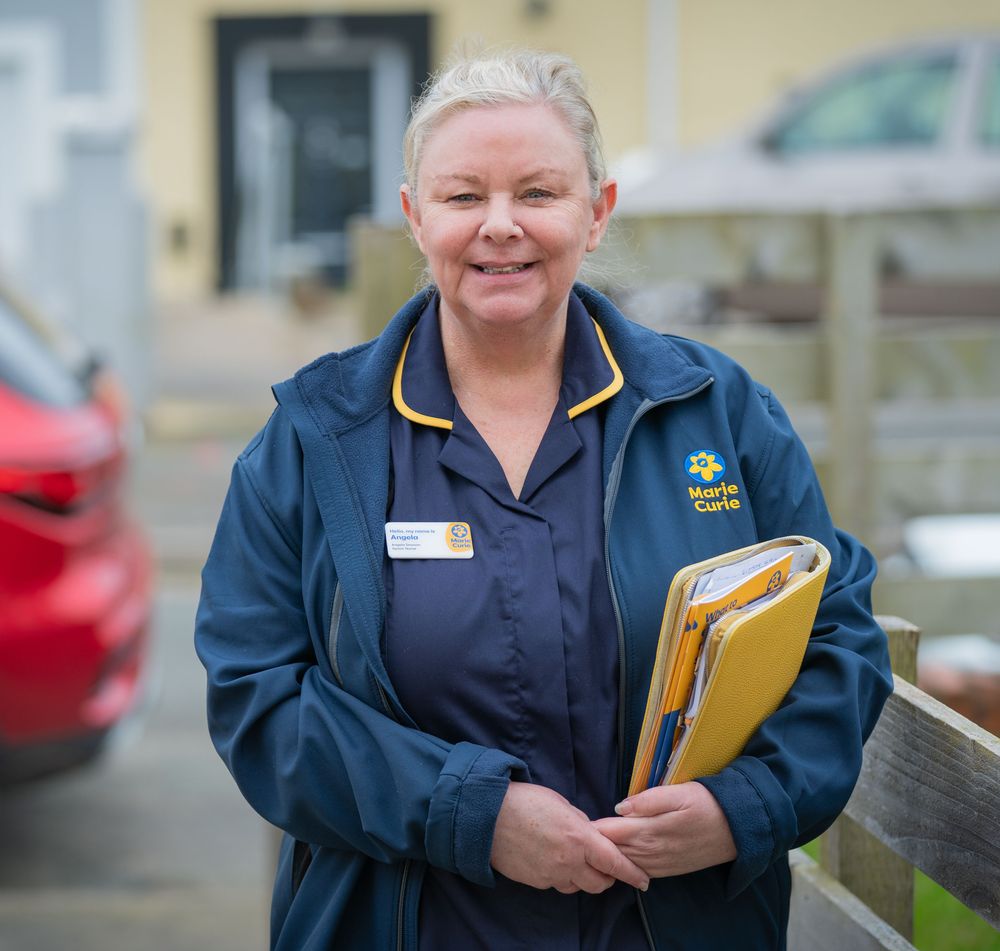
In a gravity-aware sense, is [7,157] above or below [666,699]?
above

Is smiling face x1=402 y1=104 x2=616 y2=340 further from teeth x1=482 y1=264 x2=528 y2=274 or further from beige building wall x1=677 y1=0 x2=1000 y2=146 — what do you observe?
beige building wall x1=677 y1=0 x2=1000 y2=146

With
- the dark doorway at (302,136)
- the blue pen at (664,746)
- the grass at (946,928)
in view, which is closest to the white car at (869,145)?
the grass at (946,928)

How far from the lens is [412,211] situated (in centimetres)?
235

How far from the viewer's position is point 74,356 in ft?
17.0

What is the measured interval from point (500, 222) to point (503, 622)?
55cm

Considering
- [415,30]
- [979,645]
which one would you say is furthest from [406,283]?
[415,30]

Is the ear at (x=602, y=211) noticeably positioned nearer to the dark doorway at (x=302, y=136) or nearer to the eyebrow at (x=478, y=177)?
the eyebrow at (x=478, y=177)

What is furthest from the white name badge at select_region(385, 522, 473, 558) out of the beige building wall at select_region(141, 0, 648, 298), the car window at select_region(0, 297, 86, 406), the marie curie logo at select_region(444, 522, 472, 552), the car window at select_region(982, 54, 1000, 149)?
the beige building wall at select_region(141, 0, 648, 298)

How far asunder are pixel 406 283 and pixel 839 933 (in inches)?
80.3

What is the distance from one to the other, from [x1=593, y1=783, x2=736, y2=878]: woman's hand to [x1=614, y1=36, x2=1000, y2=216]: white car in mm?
6936

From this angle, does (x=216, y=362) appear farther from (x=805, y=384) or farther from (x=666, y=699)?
(x=666, y=699)

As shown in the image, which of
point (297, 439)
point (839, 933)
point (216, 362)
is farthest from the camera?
point (216, 362)

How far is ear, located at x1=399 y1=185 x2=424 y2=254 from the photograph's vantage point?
231 cm

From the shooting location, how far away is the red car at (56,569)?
4.42 meters
